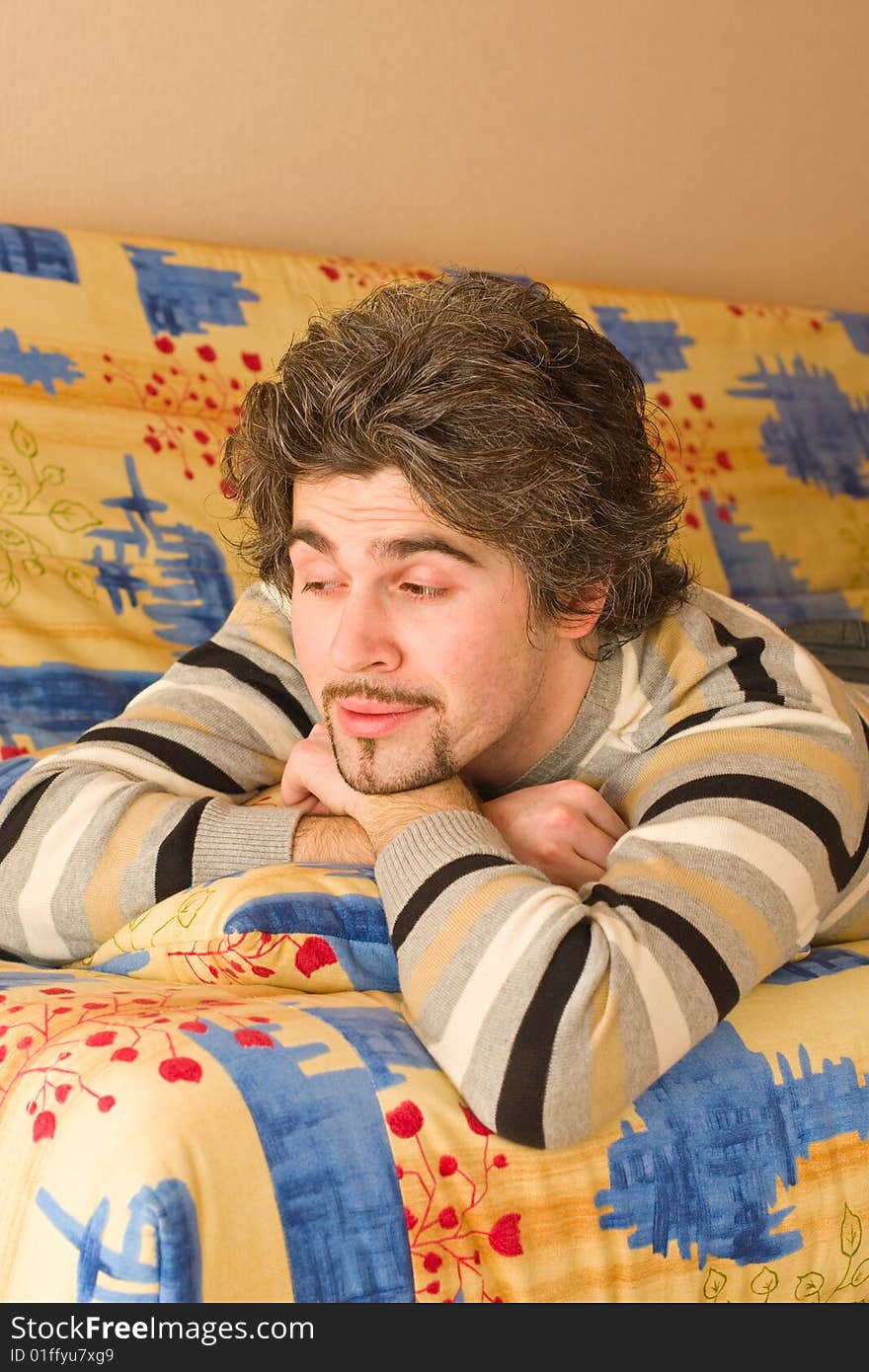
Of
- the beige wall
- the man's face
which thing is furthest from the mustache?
the beige wall

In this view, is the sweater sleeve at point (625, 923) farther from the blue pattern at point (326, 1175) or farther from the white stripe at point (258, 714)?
the white stripe at point (258, 714)

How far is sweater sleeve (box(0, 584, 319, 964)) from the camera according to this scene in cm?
116

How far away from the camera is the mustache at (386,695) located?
43.4 inches

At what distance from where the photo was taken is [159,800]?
121 cm

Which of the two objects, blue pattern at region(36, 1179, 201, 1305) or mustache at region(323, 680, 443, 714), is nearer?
blue pattern at region(36, 1179, 201, 1305)

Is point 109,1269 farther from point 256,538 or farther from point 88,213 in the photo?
point 88,213

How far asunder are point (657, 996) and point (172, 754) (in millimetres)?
541

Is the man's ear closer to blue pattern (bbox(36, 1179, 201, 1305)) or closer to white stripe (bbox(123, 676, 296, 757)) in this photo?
white stripe (bbox(123, 676, 296, 757))

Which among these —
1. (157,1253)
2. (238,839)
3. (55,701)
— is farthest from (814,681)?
(55,701)

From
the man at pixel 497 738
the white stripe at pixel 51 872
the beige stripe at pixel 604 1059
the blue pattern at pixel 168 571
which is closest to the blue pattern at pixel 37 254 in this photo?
the blue pattern at pixel 168 571

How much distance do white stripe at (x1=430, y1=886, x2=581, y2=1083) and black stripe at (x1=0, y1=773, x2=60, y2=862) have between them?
482 millimetres

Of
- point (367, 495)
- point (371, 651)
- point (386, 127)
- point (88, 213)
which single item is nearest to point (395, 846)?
point (371, 651)

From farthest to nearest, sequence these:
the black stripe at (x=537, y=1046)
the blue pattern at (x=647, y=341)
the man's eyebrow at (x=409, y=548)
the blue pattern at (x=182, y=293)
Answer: the blue pattern at (x=647, y=341)
the blue pattern at (x=182, y=293)
the man's eyebrow at (x=409, y=548)
the black stripe at (x=537, y=1046)
